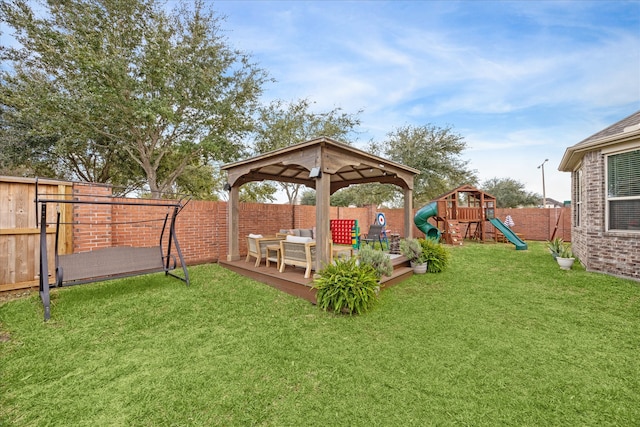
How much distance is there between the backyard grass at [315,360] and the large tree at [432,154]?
520 inches

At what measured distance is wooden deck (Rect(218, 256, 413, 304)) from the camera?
4607 mm

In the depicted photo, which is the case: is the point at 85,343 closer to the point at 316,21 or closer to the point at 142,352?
the point at 142,352

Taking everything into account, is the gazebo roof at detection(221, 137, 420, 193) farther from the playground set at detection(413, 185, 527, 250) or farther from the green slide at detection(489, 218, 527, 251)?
the green slide at detection(489, 218, 527, 251)

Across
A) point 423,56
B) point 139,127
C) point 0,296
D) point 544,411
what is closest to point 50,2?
point 139,127

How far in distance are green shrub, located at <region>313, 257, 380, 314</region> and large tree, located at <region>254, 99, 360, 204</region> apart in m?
11.1

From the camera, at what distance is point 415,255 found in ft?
21.2

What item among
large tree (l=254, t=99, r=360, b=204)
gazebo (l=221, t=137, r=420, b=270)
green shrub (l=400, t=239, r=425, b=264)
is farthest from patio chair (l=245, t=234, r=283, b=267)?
large tree (l=254, t=99, r=360, b=204)

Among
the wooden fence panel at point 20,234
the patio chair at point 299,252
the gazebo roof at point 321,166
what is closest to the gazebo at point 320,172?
the gazebo roof at point 321,166

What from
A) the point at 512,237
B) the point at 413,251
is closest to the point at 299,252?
the point at 413,251

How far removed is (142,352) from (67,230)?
3737 mm

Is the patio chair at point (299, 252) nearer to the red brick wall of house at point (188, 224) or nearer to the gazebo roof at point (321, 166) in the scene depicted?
the gazebo roof at point (321, 166)

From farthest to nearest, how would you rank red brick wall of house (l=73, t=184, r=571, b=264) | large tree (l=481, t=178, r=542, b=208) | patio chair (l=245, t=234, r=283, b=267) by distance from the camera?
large tree (l=481, t=178, r=542, b=208), patio chair (l=245, t=234, r=283, b=267), red brick wall of house (l=73, t=184, r=571, b=264)

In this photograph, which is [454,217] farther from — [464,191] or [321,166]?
[321,166]

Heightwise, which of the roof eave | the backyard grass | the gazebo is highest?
the roof eave
